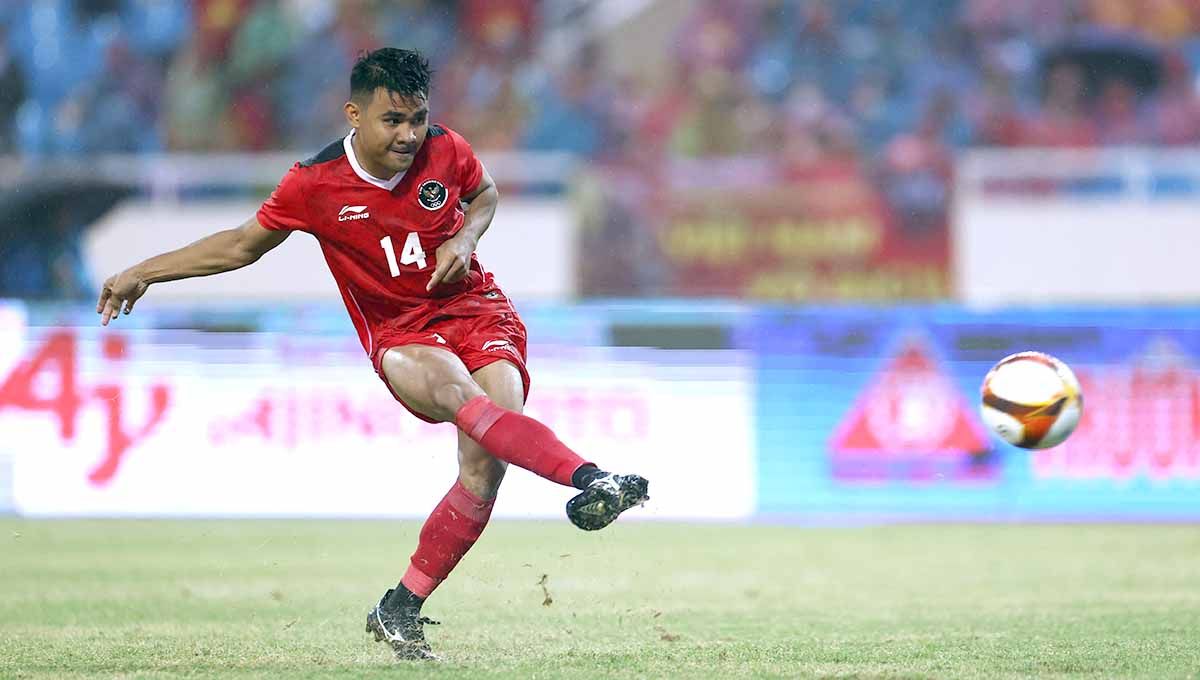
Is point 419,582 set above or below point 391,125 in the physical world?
below

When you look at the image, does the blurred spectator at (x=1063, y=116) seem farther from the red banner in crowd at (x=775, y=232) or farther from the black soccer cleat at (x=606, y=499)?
the black soccer cleat at (x=606, y=499)

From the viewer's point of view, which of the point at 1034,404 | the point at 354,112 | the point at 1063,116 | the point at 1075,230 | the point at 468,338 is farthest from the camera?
the point at 1063,116

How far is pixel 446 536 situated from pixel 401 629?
1.19 ft

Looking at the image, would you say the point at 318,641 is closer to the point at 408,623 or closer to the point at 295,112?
the point at 408,623

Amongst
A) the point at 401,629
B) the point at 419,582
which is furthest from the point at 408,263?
the point at 401,629

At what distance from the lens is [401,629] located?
6223mm

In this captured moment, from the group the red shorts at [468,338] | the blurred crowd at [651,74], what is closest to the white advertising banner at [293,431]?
the blurred crowd at [651,74]

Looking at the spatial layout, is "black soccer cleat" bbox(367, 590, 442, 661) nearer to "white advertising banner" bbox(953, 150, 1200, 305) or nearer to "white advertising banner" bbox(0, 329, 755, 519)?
"white advertising banner" bbox(0, 329, 755, 519)

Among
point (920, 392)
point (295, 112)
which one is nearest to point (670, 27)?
point (295, 112)

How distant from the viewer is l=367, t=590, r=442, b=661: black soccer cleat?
20.2ft

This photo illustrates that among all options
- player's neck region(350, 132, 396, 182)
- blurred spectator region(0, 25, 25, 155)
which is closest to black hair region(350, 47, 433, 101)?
player's neck region(350, 132, 396, 182)

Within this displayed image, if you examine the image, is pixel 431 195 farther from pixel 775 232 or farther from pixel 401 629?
pixel 775 232

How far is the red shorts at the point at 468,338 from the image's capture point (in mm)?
6254

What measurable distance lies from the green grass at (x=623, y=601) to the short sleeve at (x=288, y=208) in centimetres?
151
